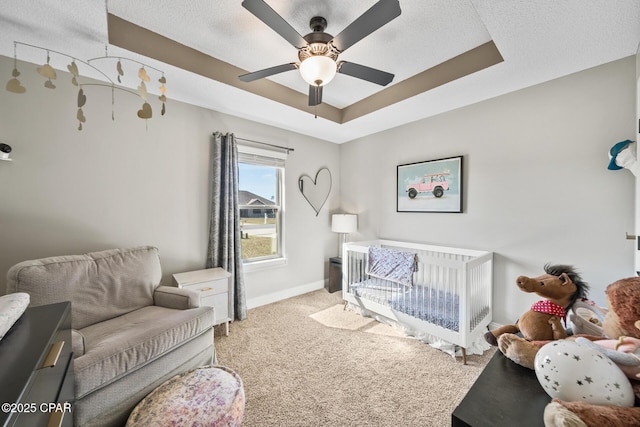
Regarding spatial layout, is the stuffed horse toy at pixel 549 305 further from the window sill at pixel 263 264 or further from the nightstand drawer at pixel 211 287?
the window sill at pixel 263 264

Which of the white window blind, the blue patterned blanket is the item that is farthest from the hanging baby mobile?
the blue patterned blanket

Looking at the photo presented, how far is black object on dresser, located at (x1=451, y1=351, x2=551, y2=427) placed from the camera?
1.76 ft

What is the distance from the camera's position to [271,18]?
51.0 inches

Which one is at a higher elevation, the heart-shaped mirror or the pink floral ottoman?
the heart-shaped mirror

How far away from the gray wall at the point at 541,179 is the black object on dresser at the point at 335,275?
4.11 feet

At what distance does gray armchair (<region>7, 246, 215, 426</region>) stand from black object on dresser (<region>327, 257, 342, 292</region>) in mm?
2105

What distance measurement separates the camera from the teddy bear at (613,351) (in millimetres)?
448

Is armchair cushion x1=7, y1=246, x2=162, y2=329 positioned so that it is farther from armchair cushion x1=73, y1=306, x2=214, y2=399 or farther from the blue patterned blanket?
the blue patterned blanket

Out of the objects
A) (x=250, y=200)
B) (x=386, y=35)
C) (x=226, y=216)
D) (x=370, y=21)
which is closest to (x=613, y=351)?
(x=370, y=21)

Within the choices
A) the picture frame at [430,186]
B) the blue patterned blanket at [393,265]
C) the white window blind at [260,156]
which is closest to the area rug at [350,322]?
the blue patterned blanket at [393,265]

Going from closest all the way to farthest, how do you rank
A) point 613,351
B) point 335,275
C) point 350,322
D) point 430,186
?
point 613,351, point 350,322, point 430,186, point 335,275

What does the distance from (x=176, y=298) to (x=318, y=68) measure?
1.97 meters

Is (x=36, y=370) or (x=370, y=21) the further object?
(x=370, y=21)

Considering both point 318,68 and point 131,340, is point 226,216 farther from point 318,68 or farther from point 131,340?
point 318,68
